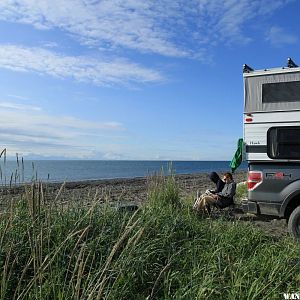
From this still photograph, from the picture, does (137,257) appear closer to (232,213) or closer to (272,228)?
(272,228)

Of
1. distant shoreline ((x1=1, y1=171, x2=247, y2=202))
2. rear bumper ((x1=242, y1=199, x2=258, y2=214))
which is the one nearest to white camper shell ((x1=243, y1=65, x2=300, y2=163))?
rear bumper ((x1=242, y1=199, x2=258, y2=214))

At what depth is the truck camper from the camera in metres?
7.71

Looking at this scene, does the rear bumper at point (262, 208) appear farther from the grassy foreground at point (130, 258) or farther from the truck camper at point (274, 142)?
the grassy foreground at point (130, 258)

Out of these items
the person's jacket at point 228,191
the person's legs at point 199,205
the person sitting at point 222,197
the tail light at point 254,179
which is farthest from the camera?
the person's jacket at point 228,191

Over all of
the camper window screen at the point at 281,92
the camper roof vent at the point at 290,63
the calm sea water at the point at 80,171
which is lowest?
the calm sea water at the point at 80,171

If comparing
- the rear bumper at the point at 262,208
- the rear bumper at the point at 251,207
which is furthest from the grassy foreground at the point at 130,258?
the rear bumper at the point at 251,207

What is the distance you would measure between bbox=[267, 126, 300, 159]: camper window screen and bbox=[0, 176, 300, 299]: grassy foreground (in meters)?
1.96

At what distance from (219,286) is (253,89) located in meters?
4.91

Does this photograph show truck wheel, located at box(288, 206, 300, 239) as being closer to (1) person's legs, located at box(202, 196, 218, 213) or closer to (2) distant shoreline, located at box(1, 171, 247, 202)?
(1) person's legs, located at box(202, 196, 218, 213)

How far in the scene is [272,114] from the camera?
26.3 ft

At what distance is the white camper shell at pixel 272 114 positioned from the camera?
7.79 meters

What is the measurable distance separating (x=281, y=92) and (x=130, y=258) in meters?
4.97

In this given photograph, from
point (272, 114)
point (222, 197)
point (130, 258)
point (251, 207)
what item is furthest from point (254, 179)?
point (130, 258)

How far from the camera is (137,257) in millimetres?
4602
